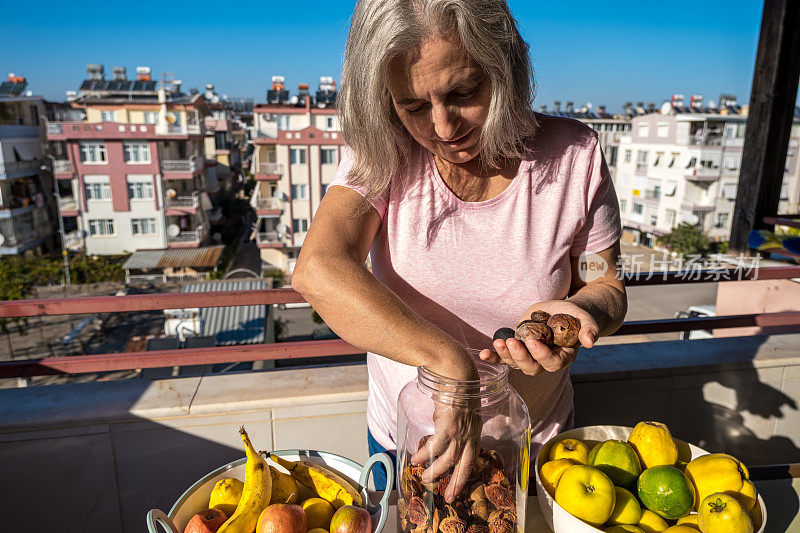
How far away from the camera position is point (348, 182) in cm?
116

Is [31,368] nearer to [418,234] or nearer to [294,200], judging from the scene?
[418,234]

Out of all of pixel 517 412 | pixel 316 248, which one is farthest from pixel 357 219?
pixel 517 412

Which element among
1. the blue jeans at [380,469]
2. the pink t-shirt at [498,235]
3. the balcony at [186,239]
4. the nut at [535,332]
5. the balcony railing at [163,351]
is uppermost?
the pink t-shirt at [498,235]

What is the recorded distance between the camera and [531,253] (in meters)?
1.20

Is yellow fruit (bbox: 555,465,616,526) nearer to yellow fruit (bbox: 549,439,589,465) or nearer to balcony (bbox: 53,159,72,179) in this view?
yellow fruit (bbox: 549,439,589,465)

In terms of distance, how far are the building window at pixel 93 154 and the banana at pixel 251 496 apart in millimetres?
29549

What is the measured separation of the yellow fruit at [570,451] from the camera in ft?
3.68

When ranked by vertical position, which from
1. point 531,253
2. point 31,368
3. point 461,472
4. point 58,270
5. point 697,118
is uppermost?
point 697,118

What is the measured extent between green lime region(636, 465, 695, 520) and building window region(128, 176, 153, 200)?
97.8 ft

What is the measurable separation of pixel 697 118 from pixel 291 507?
116ft

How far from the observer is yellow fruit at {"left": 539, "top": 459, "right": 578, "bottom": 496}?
1.06 meters

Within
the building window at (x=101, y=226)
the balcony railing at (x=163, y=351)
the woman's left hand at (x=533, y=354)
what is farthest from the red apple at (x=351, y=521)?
the building window at (x=101, y=226)

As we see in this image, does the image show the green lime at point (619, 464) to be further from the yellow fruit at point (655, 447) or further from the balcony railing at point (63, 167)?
the balcony railing at point (63, 167)

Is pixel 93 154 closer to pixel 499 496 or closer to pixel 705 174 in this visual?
pixel 499 496
